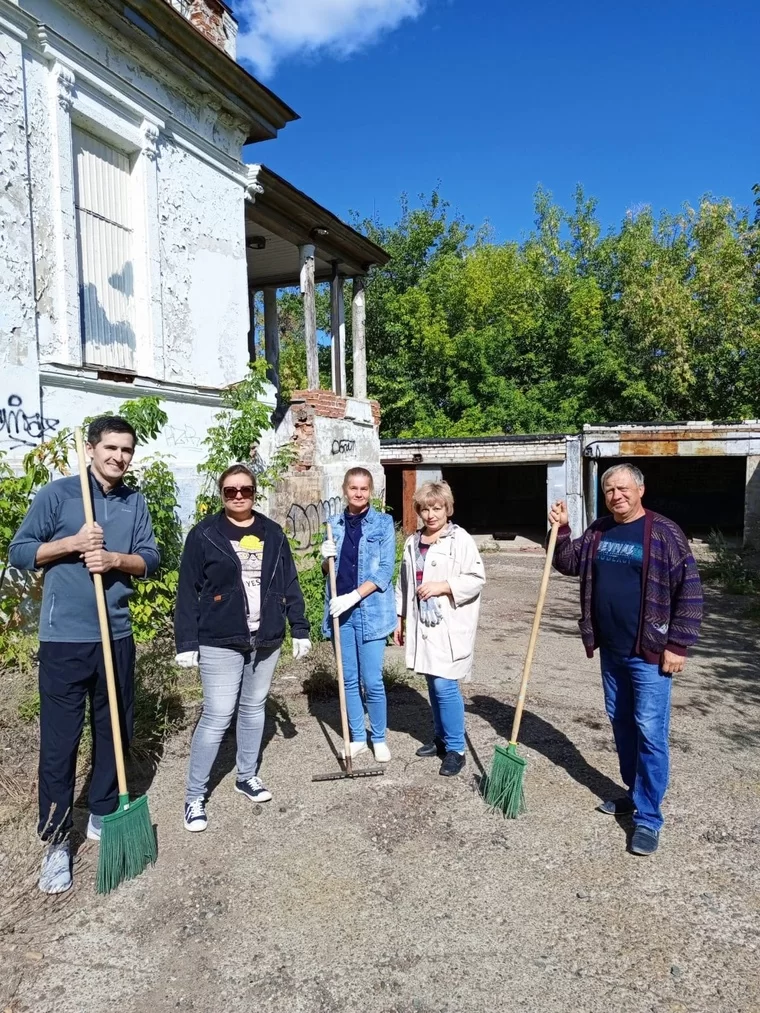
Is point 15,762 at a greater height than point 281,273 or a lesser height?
lesser

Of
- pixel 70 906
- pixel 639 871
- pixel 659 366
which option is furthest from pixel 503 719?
pixel 659 366

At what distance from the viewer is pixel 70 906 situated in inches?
113

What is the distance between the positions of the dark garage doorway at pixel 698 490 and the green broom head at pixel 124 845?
18.9 metres

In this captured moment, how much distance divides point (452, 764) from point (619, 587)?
1517mm

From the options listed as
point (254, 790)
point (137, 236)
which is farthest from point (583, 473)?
point (254, 790)

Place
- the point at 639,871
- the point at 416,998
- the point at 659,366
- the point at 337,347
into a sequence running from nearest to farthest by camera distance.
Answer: the point at 416,998 → the point at 639,871 → the point at 337,347 → the point at 659,366

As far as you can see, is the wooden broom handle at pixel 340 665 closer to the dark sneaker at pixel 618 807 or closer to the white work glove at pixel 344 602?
the white work glove at pixel 344 602

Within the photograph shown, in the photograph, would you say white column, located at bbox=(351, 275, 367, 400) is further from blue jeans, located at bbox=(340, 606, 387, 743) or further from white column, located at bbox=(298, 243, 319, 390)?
blue jeans, located at bbox=(340, 606, 387, 743)

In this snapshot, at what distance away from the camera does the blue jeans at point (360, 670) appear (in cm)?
414

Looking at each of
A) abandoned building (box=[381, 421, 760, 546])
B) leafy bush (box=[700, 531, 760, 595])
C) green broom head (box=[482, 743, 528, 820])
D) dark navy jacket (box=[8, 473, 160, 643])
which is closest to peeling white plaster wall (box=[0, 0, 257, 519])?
dark navy jacket (box=[8, 473, 160, 643])

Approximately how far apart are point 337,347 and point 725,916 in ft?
34.7

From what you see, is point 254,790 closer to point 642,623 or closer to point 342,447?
point 642,623

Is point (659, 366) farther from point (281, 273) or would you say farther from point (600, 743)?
point (600, 743)

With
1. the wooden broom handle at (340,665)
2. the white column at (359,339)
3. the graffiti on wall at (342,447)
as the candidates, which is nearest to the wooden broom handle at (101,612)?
the wooden broom handle at (340,665)
